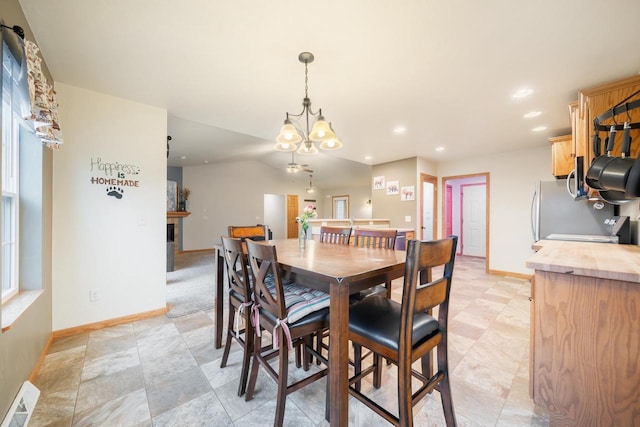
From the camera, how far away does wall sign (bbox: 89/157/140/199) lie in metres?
2.46

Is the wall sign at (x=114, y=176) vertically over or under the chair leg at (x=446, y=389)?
over

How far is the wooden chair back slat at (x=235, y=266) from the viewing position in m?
1.52

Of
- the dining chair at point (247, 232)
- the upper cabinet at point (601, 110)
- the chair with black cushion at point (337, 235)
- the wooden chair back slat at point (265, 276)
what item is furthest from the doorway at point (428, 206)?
the wooden chair back slat at point (265, 276)

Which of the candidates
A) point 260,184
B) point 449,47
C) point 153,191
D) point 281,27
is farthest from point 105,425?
point 260,184

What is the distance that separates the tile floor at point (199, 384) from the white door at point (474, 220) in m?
4.64

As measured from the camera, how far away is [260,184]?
884 centimetres

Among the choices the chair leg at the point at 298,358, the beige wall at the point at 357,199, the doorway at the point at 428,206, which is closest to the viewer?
the chair leg at the point at 298,358

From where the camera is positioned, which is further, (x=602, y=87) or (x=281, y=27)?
(x=602, y=87)

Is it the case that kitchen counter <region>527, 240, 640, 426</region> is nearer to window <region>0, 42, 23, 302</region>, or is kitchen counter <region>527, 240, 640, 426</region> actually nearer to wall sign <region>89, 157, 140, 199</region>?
window <region>0, 42, 23, 302</region>

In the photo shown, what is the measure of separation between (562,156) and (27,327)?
5.66 m

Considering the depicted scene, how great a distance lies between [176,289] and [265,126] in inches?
109

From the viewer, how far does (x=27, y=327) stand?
1.67 metres

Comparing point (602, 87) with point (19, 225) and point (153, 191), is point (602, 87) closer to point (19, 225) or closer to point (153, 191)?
point (153, 191)

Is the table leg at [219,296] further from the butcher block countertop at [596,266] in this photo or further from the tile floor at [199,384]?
the butcher block countertop at [596,266]
